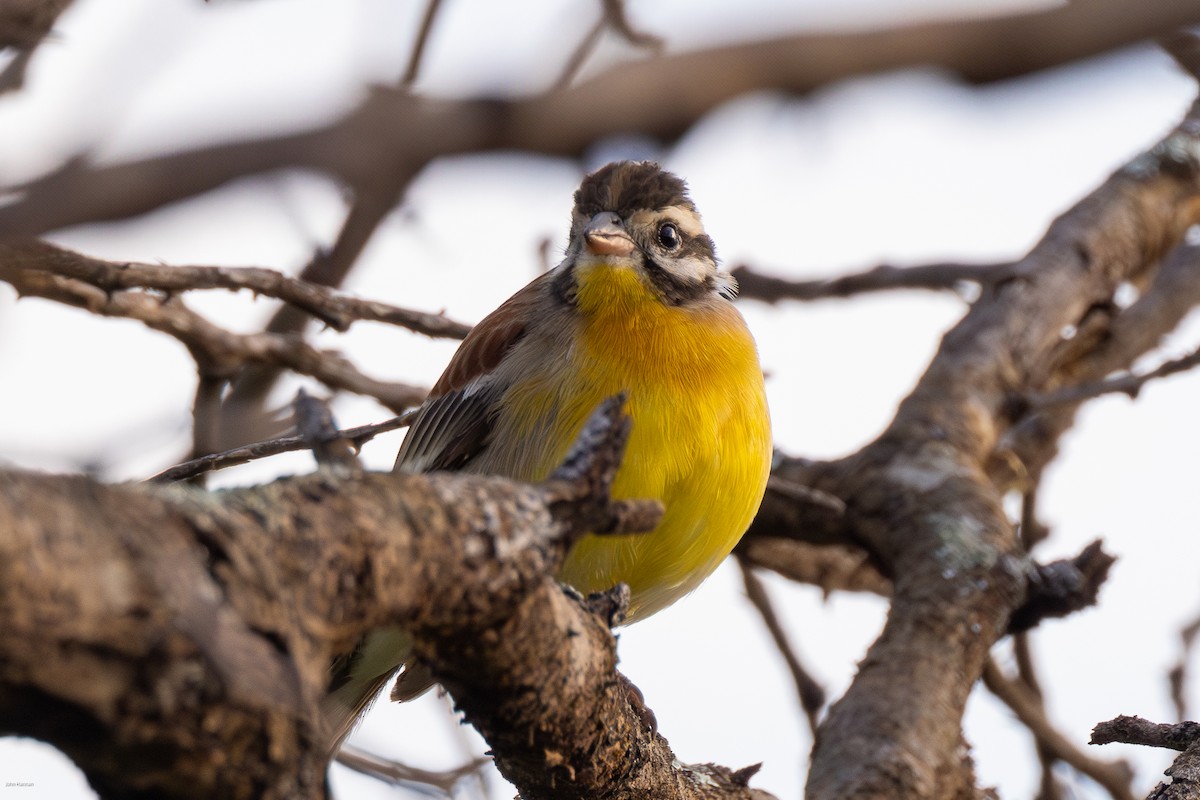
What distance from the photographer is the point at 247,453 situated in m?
3.79

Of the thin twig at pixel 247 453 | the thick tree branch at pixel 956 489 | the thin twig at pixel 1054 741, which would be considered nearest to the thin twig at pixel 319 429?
the thin twig at pixel 247 453

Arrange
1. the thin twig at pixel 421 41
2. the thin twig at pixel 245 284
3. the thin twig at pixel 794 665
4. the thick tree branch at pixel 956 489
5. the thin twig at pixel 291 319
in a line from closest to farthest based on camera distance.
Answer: the thin twig at pixel 421 41 < the thin twig at pixel 245 284 < the thick tree branch at pixel 956 489 < the thin twig at pixel 291 319 < the thin twig at pixel 794 665

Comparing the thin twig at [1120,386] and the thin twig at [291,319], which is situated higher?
the thin twig at [1120,386]

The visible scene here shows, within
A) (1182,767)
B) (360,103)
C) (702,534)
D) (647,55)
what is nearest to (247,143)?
(360,103)

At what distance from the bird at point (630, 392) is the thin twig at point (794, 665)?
4.37 ft

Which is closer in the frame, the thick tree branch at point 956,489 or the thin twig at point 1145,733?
the thin twig at point 1145,733

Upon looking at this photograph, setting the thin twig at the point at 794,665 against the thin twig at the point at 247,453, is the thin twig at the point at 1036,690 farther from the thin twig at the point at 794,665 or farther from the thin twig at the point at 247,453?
the thin twig at the point at 247,453

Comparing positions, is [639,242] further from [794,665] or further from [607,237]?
[794,665]

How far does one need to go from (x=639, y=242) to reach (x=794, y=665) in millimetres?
2308

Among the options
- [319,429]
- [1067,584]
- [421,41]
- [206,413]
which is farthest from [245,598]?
[1067,584]

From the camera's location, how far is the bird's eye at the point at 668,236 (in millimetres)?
5418

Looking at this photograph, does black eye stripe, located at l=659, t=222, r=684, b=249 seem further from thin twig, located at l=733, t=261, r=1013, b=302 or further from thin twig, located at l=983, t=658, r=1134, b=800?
thin twig, located at l=983, t=658, r=1134, b=800

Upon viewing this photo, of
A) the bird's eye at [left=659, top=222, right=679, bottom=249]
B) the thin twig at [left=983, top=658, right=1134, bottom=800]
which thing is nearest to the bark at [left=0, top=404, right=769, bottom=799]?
the bird's eye at [left=659, top=222, right=679, bottom=249]

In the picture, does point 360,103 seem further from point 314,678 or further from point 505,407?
point 505,407
